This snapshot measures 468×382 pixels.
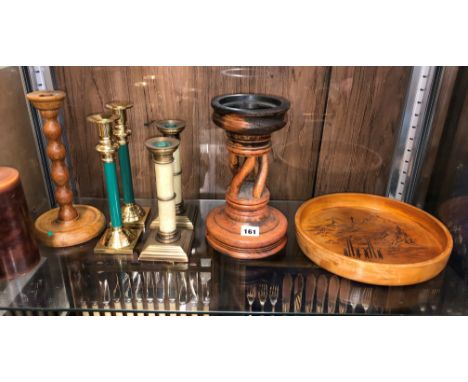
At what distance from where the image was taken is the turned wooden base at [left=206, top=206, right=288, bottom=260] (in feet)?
2.57

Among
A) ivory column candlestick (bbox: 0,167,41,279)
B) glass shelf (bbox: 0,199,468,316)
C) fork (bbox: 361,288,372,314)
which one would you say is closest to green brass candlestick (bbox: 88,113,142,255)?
glass shelf (bbox: 0,199,468,316)

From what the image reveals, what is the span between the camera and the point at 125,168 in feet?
2.86

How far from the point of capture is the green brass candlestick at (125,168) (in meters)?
0.82

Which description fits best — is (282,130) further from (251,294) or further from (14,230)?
(14,230)

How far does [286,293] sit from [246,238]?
Answer: 13 cm

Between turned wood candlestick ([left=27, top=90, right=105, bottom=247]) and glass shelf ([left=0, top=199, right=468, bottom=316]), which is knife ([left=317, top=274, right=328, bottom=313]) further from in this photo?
turned wood candlestick ([left=27, top=90, right=105, bottom=247])

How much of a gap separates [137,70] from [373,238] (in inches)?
25.7

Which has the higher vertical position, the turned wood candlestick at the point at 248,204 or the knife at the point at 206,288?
the turned wood candlestick at the point at 248,204

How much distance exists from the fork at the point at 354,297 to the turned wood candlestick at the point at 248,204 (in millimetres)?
169

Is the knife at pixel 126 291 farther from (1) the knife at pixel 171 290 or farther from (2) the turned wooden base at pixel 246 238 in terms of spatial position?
(2) the turned wooden base at pixel 246 238

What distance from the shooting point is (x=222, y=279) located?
2.49ft

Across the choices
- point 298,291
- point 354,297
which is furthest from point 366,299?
point 298,291

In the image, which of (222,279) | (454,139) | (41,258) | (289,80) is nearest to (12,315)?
(41,258)

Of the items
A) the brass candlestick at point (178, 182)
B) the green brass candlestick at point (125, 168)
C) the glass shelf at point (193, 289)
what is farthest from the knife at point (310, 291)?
the green brass candlestick at point (125, 168)
